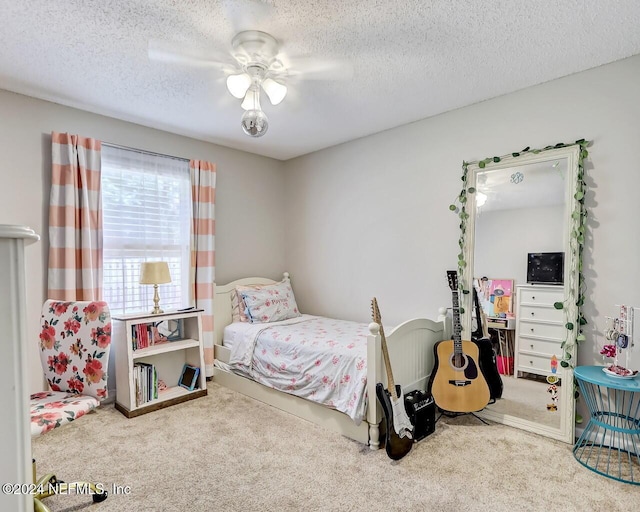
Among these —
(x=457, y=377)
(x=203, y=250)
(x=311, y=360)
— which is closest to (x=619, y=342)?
(x=457, y=377)

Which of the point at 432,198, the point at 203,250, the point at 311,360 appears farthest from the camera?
A: the point at 203,250

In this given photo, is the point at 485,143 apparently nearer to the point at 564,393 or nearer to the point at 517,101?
the point at 517,101

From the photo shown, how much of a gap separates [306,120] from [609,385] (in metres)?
2.85

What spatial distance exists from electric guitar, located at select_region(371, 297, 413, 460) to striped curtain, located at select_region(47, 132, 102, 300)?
93.2 inches

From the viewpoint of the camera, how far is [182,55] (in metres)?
2.18

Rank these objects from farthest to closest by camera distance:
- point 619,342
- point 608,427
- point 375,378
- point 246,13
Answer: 1. point 375,378
2. point 619,342
3. point 608,427
4. point 246,13

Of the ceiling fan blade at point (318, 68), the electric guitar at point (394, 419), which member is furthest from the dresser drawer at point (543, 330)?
the ceiling fan blade at point (318, 68)

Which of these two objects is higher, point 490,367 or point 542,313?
point 542,313

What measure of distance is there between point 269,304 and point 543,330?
2.42m

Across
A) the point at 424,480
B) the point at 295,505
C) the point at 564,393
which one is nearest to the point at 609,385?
the point at 564,393

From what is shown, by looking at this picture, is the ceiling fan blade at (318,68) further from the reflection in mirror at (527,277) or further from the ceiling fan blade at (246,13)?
the reflection in mirror at (527,277)

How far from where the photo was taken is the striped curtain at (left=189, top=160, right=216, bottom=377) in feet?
11.8

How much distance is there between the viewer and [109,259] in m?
3.13

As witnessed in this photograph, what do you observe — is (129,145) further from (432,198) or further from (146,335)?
(432,198)
